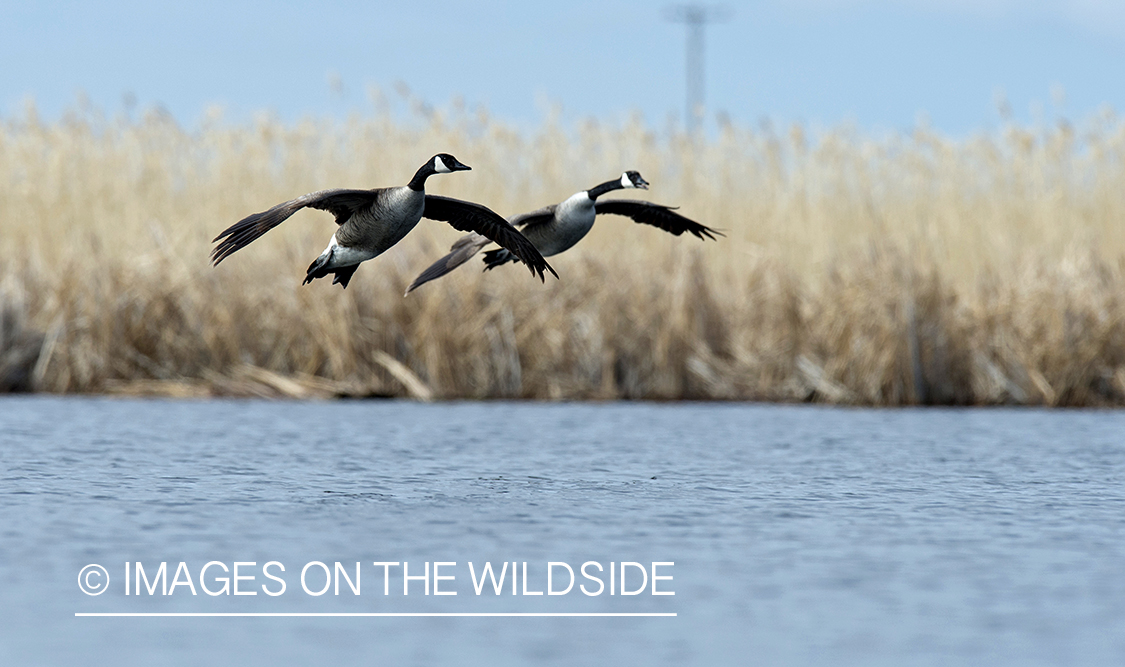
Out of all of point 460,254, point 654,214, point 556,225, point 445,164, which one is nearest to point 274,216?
point 445,164

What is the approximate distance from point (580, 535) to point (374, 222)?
1554 mm

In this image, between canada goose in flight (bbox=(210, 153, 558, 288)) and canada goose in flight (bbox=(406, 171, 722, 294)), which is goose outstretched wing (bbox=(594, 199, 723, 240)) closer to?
canada goose in flight (bbox=(406, 171, 722, 294))

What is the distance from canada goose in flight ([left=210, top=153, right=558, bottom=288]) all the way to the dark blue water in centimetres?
115

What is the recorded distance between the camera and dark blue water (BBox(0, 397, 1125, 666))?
4848 millimetres

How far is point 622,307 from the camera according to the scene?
1287 cm

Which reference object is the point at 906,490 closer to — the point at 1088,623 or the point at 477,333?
the point at 1088,623

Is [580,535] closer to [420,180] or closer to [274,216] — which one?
[420,180]

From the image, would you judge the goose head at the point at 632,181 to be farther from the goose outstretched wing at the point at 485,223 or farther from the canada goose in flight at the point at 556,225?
the goose outstretched wing at the point at 485,223

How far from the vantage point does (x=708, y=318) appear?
12.9 meters

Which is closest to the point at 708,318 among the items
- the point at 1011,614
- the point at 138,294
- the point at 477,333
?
the point at 477,333

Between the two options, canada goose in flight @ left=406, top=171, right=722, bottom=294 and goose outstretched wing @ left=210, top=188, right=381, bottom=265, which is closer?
goose outstretched wing @ left=210, top=188, right=381, bottom=265

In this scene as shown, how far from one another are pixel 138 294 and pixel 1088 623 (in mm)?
10003

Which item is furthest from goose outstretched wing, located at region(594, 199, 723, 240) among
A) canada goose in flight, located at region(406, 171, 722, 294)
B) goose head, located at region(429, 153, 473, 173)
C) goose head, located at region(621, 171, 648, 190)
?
goose head, located at region(429, 153, 473, 173)

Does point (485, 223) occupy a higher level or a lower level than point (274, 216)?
higher
